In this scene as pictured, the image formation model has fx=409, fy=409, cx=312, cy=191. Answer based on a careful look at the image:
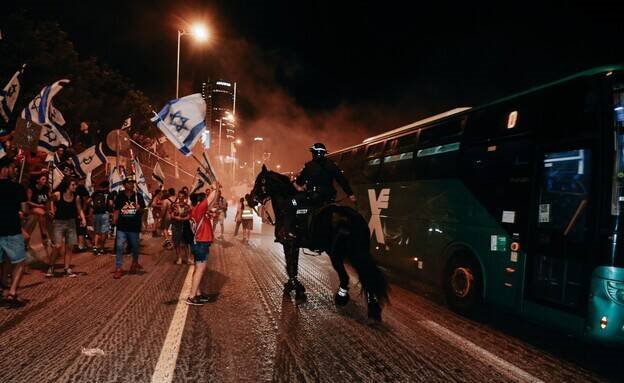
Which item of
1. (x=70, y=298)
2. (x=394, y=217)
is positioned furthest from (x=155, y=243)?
(x=394, y=217)

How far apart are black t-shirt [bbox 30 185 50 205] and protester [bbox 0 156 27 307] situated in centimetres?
446

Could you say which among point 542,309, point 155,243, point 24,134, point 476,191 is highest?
point 24,134

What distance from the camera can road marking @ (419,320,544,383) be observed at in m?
4.20

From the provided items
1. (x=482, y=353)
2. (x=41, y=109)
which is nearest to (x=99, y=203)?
(x=41, y=109)

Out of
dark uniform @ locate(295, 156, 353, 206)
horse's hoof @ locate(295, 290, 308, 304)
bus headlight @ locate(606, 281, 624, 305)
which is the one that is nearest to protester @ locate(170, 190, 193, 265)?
horse's hoof @ locate(295, 290, 308, 304)

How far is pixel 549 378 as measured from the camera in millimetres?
4215

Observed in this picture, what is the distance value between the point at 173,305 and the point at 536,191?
5.66 meters

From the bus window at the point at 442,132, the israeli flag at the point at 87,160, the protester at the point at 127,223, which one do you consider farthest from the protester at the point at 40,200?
the bus window at the point at 442,132

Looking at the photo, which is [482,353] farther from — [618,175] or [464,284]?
[618,175]

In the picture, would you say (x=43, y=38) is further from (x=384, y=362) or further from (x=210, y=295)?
(x=384, y=362)

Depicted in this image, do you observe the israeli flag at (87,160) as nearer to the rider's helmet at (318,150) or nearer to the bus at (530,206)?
the rider's helmet at (318,150)

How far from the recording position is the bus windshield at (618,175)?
14.9 feet

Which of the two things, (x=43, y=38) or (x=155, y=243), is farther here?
(x=43, y=38)

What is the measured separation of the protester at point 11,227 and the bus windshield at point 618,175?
26.5ft
